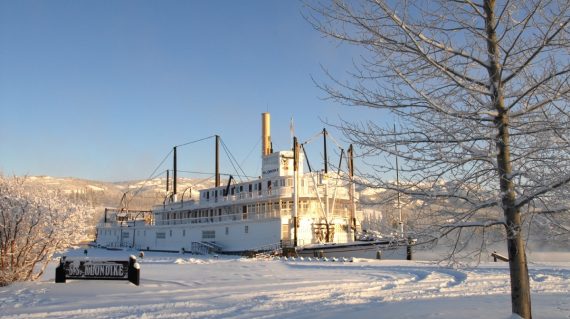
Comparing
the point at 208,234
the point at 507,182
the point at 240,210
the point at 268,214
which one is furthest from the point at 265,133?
the point at 507,182

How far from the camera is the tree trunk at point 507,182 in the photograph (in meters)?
6.12

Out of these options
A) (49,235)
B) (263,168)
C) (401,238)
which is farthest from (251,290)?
(263,168)

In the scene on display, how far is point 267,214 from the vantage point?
38406 millimetres

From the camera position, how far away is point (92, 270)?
1445cm

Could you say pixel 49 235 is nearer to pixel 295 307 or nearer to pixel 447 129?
pixel 295 307

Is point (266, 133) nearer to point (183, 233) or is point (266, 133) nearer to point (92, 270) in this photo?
point (183, 233)

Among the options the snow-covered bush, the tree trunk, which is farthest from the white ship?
the tree trunk

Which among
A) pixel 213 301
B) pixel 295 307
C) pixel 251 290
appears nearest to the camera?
pixel 295 307

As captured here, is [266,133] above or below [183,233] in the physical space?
above

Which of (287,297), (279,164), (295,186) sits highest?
(279,164)

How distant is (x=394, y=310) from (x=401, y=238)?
3.34 m

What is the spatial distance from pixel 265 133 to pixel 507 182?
140 feet

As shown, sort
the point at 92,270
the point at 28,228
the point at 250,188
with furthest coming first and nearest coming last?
1. the point at 250,188
2. the point at 28,228
3. the point at 92,270

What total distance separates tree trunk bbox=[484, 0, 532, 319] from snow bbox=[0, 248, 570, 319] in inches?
85.2
